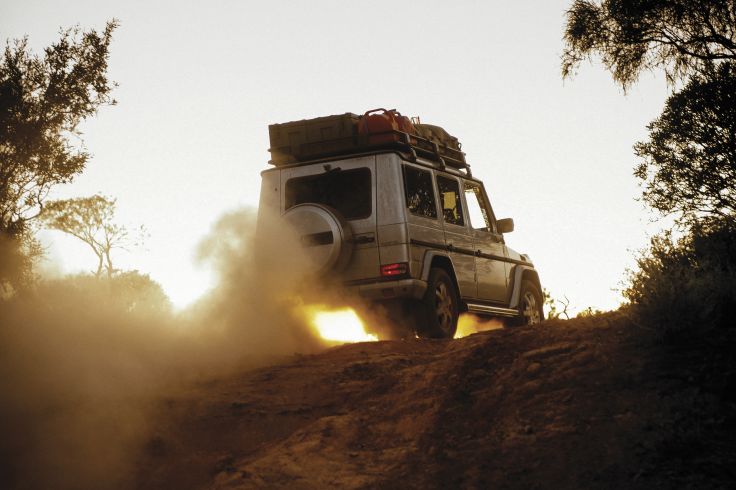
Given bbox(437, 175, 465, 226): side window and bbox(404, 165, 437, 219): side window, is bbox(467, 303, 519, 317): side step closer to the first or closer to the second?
bbox(437, 175, 465, 226): side window

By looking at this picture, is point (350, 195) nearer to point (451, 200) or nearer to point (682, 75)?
point (451, 200)

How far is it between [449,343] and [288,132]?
335 cm

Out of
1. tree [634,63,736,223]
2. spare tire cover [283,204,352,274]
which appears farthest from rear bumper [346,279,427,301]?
tree [634,63,736,223]

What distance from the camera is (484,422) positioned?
5.80 metres

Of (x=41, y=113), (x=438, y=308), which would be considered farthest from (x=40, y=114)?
(x=438, y=308)

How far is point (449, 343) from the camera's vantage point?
28.0 ft

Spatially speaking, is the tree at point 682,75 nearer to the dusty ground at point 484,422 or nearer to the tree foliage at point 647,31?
the tree foliage at point 647,31

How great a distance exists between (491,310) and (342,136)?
9.87 feet

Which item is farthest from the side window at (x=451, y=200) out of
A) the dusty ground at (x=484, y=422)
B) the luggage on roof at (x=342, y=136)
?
the dusty ground at (x=484, y=422)

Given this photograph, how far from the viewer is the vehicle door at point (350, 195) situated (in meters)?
9.52

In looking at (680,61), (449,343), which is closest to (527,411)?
(449,343)

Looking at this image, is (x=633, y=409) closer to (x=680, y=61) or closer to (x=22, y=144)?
(x=680, y=61)

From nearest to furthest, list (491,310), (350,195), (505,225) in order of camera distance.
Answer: (350,195) < (491,310) < (505,225)

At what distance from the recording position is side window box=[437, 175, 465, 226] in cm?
1057
